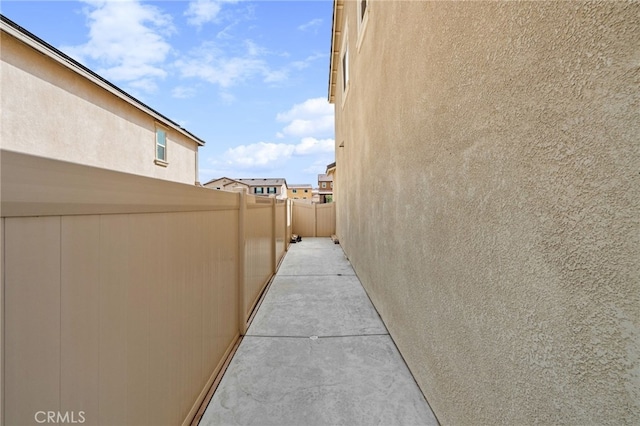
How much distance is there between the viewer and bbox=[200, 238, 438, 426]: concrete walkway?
2.12 m

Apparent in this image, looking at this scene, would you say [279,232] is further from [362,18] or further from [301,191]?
[301,191]

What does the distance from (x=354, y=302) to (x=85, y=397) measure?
3803 mm

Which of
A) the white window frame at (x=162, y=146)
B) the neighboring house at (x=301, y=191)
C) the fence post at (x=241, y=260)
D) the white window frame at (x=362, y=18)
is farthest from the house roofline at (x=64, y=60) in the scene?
the neighboring house at (x=301, y=191)

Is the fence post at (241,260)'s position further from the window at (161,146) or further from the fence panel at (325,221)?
the fence panel at (325,221)

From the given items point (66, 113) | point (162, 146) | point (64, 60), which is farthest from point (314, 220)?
point (64, 60)

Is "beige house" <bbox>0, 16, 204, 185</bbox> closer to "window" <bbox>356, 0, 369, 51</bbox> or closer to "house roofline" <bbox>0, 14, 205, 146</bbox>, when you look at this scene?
"house roofline" <bbox>0, 14, 205, 146</bbox>

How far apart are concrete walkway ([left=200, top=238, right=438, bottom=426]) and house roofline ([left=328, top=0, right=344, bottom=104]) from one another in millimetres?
7834

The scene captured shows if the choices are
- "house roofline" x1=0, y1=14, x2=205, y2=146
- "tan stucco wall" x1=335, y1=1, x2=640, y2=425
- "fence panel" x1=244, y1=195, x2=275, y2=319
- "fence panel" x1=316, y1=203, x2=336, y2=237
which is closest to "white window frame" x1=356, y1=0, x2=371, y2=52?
"tan stucco wall" x1=335, y1=1, x2=640, y2=425

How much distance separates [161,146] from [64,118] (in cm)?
390

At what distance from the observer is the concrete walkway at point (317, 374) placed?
212 centimetres

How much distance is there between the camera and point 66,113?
671 centimetres

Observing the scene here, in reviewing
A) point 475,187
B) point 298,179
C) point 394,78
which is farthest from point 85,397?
point 298,179

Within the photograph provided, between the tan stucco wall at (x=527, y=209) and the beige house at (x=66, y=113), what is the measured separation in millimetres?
5769

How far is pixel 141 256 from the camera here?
1432 mm
